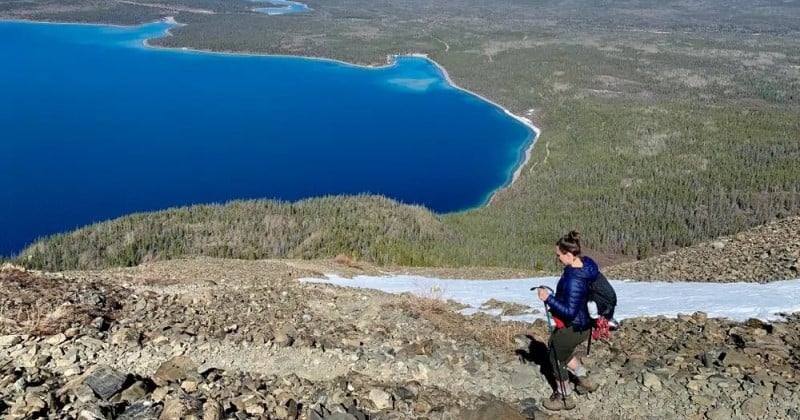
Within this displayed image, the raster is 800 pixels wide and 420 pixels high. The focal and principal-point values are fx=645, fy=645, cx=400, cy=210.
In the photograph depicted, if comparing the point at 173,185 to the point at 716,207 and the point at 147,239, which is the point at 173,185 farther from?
the point at 716,207

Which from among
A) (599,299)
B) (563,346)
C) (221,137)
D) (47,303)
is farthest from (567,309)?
(221,137)

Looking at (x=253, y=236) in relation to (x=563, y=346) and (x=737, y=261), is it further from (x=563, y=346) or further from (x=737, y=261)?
(x=563, y=346)

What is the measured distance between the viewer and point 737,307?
37.9ft

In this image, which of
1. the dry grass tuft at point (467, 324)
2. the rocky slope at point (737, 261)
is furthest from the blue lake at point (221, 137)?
the dry grass tuft at point (467, 324)

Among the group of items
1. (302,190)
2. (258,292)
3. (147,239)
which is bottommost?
(302,190)

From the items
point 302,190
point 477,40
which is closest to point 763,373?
point 302,190

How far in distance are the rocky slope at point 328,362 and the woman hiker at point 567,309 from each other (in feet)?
0.94

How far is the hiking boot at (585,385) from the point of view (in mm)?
7848

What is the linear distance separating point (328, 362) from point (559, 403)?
9.67 ft

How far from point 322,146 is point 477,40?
104 meters

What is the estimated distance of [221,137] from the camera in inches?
3378

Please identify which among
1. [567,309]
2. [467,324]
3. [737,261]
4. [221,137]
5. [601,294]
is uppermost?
[601,294]

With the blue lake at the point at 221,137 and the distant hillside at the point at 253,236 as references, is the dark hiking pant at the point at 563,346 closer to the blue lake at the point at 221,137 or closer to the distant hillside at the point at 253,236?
the distant hillside at the point at 253,236

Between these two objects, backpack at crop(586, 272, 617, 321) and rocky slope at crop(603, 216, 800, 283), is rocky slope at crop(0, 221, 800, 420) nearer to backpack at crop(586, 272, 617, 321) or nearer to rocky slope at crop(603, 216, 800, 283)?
backpack at crop(586, 272, 617, 321)
